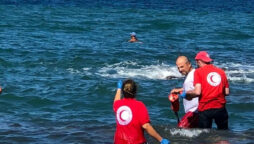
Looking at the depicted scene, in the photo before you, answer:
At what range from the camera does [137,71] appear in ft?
69.6

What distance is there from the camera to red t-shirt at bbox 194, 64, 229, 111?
33.5 ft

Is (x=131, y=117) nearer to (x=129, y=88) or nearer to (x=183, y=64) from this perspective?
(x=129, y=88)

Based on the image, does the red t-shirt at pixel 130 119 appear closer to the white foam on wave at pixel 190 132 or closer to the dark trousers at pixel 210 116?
the dark trousers at pixel 210 116

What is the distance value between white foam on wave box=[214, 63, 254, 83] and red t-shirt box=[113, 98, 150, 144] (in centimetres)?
1175

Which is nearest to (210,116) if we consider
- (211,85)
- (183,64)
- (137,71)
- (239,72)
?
(211,85)

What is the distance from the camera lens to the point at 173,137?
468 inches

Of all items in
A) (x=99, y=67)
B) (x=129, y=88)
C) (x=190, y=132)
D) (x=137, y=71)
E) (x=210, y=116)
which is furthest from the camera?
(x=99, y=67)

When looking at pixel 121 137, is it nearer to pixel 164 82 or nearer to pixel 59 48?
pixel 164 82

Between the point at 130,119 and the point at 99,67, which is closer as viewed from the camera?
the point at 130,119

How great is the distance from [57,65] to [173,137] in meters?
10.8

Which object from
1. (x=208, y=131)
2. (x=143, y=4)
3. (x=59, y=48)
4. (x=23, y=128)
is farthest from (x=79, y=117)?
(x=143, y=4)

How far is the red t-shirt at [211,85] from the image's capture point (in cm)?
1021

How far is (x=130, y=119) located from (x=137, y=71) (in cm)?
1295

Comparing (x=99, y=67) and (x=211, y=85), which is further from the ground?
(x=99, y=67)
